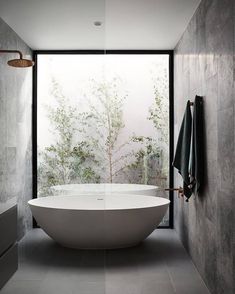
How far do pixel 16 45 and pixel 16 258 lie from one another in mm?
1257

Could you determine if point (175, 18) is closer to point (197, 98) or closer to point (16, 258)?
point (197, 98)

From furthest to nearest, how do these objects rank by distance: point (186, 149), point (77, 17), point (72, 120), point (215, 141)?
point (186, 149), point (215, 141), point (72, 120), point (77, 17)

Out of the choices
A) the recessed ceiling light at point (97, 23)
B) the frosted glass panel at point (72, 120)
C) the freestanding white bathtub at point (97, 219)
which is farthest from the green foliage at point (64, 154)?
the recessed ceiling light at point (97, 23)

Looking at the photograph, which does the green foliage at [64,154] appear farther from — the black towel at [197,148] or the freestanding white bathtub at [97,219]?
the black towel at [197,148]

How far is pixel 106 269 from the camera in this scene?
398 centimetres

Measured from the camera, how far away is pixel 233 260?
2.95 metres

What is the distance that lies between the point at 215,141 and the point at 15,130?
1.79 meters

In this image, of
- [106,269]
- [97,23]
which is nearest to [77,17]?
[97,23]

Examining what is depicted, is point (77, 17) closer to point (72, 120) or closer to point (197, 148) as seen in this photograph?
→ point (72, 120)

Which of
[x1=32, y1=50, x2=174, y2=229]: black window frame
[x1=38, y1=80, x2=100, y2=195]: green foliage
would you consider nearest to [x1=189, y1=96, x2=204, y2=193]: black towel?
[x1=32, y1=50, x2=174, y2=229]: black window frame

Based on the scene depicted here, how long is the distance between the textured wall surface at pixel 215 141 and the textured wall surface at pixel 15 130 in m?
1.45

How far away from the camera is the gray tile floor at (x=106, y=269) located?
2635 millimetres

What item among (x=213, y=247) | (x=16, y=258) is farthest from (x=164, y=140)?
(x=16, y=258)

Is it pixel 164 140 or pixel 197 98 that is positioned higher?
pixel 197 98
